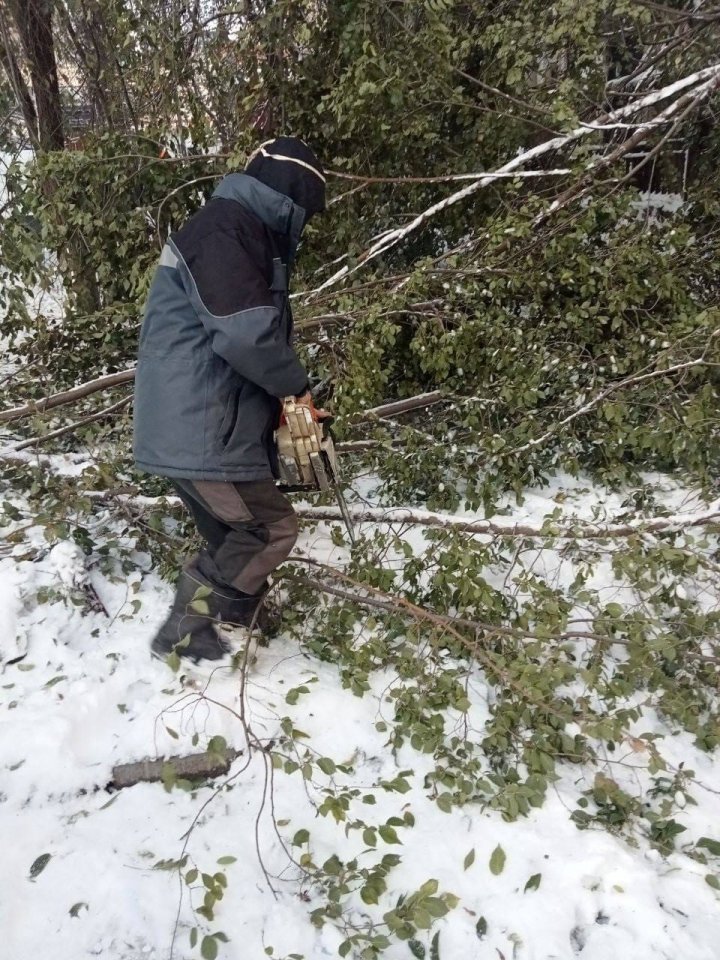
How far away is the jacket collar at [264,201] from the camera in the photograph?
1.96 metres

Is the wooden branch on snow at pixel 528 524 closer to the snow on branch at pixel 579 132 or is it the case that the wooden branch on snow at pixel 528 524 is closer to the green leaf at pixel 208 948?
the snow on branch at pixel 579 132

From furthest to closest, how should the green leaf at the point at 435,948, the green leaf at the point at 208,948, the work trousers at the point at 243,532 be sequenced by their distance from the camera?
the work trousers at the point at 243,532, the green leaf at the point at 435,948, the green leaf at the point at 208,948

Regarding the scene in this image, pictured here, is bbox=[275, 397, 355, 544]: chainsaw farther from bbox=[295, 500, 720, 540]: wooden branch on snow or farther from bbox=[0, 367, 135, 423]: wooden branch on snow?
bbox=[0, 367, 135, 423]: wooden branch on snow

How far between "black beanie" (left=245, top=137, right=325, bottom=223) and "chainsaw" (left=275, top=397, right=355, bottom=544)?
67cm

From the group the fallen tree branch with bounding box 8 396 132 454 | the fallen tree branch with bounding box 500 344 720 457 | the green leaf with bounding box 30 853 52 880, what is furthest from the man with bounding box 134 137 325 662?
the fallen tree branch with bounding box 500 344 720 457

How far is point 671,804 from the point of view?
79.4 inches

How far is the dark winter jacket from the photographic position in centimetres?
186

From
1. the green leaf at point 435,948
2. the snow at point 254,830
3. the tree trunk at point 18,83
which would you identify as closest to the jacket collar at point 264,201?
the snow at point 254,830

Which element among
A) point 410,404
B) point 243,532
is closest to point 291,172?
point 243,532

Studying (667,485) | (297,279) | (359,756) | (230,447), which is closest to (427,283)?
(297,279)

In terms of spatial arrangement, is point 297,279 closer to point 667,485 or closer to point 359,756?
point 667,485

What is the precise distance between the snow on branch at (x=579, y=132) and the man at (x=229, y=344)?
202 centimetres

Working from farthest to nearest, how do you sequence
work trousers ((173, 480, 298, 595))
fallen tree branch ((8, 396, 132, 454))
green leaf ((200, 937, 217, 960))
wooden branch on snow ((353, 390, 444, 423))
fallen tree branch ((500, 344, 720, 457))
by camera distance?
1. wooden branch on snow ((353, 390, 444, 423))
2. fallen tree branch ((8, 396, 132, 454))
3. fallen tree branch ((500, 344, 720, 457))
4. work trousers ((173, 480, 298, 595))
5. green leaf ((200, 937, 217, 960))

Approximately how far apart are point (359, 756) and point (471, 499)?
1594 mm
